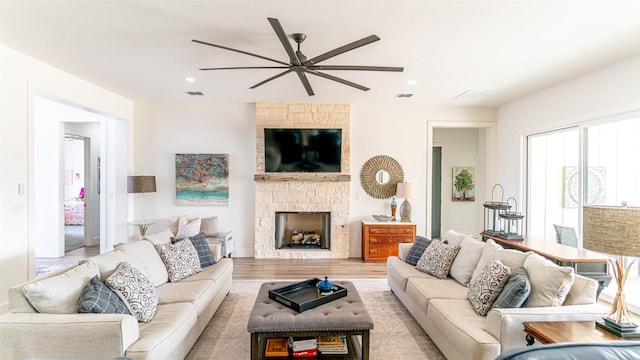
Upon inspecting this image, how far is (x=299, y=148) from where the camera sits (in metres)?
5.57

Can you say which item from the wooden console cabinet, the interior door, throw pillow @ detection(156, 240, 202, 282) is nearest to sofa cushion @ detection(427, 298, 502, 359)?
throw pillow @ detection(156, 240, 202, 282)

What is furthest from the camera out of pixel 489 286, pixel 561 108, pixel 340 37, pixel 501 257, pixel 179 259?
pixel 561 108

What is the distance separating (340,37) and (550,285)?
2.74 metres

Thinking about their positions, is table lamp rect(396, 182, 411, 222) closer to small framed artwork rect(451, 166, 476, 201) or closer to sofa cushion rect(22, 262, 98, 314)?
small framed artwork rect(451, 166, 476, 201)

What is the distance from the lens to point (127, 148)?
18.4 feet

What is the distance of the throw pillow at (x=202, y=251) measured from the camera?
354 centimetres

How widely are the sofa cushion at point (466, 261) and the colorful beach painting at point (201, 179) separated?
13.8 ft

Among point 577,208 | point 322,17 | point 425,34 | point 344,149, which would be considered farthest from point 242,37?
point 577,208

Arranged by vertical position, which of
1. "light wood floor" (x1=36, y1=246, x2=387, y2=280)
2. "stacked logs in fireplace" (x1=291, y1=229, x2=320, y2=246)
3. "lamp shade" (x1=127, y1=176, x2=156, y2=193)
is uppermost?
"lamp shade" (x1=127, y1=176, x2=156, y2=193)

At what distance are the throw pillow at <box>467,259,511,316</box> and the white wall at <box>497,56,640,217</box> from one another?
2799 millimetres

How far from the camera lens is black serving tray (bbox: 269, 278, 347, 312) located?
243 centimetres

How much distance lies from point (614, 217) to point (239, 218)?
17.3ft

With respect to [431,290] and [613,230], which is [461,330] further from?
[613,230]

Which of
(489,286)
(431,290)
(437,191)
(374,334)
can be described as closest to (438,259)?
(431,290)
